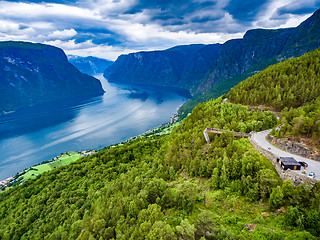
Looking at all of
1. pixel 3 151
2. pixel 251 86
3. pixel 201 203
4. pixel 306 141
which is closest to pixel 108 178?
pixel 201 203

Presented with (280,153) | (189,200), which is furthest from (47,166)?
(280,153)

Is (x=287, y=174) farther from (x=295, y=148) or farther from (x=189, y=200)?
(x=189, y=200)

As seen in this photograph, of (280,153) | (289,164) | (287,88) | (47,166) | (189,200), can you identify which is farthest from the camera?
(47,166)

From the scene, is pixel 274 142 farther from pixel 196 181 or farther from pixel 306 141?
pixel 196 181

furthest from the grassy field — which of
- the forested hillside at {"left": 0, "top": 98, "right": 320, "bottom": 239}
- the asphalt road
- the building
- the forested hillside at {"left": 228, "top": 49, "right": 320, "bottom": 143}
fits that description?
the building

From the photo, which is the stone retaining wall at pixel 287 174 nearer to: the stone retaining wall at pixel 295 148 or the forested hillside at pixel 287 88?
the stone retaining wall at pixel 295 148

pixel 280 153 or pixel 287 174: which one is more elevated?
pixel 287 174

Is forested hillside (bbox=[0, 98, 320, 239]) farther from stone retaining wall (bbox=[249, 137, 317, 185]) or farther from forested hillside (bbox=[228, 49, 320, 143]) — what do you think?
forested hillside (bbox=[228, 49, 320, 143])

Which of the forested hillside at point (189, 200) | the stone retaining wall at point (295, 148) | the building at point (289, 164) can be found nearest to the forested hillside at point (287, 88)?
the forested hillside at point (189, 200)

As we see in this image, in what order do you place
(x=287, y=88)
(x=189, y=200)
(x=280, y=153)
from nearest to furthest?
(x=189, y=200)
(x=280, y=153)
(x=287, y=88)
